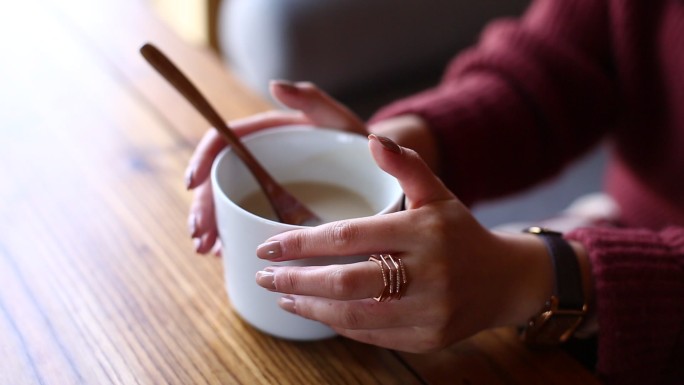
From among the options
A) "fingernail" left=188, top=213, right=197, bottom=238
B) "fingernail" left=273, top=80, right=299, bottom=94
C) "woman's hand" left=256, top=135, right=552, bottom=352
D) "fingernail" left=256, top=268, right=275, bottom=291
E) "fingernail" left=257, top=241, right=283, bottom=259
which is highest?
"fingernail" left=273, top=80, right=299, bottom=94

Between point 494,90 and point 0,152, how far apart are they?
48 cm

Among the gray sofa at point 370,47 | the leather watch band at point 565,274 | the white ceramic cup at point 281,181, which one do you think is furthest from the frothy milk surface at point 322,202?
the gray sofa at point 370,47

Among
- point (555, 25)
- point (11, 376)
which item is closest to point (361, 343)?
point (11, 376)

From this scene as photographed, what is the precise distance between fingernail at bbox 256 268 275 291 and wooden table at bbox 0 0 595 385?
6 centimetres

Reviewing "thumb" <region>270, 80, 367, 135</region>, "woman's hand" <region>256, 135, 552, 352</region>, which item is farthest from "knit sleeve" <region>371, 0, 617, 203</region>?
"woman's hand" <region>256, 135, 552, 352</region>

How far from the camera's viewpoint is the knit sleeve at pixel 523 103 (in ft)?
2.34

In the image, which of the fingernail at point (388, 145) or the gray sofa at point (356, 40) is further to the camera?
the gray sofa at point (356, 40)

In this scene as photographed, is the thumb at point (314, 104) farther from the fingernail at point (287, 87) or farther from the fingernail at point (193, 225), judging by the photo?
the fingernail at point (193, 225)

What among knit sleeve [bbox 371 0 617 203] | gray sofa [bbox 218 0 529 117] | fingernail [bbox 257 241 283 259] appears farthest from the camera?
gray sofa [bbox 218 0 529 117]

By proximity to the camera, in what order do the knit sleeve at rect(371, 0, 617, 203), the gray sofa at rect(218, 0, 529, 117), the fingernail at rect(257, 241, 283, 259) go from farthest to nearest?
the gray sofa at rect(218, 0, 529, 117) < the knit sleeve at rect(371, 0, 617, 203) < the fingernail at rect(257, 241, 283, 259)

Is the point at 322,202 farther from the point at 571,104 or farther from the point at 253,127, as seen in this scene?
the point at 571,104

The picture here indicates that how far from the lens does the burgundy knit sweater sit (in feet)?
2.38

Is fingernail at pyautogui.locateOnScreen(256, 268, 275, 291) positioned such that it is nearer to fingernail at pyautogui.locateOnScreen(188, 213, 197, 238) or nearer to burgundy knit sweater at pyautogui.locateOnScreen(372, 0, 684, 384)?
fingernail at pyautogui.locateOnScreen(188, 213, 197, 238)

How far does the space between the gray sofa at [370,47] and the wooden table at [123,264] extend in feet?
1.29
